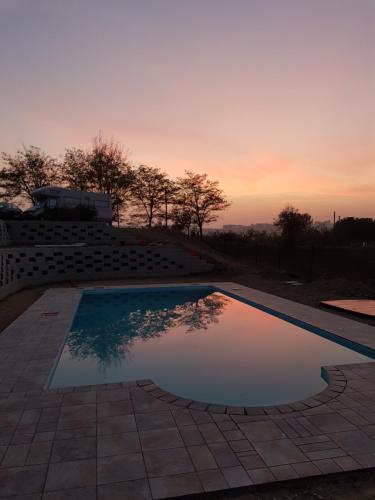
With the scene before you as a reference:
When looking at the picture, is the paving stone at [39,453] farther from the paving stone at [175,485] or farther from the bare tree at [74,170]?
Result: the bare tree at [74,170]

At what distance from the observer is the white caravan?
2200cm

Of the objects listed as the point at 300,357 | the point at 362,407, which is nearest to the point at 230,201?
the point at 300,357

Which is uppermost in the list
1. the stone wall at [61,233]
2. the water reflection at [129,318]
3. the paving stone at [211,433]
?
→ the stone wall at [61,233]

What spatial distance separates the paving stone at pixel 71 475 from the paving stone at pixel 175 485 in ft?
1.64

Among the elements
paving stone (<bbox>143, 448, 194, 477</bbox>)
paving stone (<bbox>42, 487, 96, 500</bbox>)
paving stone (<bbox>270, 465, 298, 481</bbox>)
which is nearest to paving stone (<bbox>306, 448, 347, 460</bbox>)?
paving stone (<bbox>270, 465, 298, 481</bbox>)

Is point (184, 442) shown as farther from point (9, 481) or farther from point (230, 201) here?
point (230, 201)

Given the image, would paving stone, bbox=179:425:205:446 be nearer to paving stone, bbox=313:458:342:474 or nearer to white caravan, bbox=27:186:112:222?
paving stone, bbox=313:458:342:474

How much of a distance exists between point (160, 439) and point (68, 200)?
22.2 meters

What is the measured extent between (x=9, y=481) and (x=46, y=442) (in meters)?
0.57

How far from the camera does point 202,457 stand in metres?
Result: 2.85

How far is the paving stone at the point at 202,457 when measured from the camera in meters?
2.73

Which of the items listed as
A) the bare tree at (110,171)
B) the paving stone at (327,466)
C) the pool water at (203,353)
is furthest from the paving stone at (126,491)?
the bare tree at (110,171)

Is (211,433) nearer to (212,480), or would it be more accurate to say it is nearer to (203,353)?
(212,480)

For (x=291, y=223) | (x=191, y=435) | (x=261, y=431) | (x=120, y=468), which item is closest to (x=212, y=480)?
(x=191, y=435)
